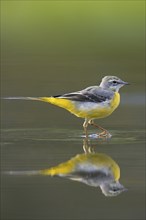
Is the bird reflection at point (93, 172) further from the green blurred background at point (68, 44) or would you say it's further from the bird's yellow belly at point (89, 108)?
the green blurred background at point (68, 44)

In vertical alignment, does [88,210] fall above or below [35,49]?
below

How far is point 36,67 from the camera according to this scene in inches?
972

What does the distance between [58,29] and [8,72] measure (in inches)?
423

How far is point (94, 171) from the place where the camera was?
34.3 ft

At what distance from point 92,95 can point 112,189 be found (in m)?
4.70

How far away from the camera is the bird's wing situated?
13977 mm

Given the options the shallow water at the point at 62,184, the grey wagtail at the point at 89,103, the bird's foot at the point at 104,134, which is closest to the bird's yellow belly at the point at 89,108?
the grey wagtail at the point at 89,103

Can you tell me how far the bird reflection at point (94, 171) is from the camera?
32.1 feet

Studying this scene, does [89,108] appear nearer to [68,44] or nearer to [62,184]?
[62,184]

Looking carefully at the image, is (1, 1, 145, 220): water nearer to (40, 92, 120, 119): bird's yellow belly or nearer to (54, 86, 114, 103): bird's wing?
(40, 92, 120, 119): bird's yellow belly

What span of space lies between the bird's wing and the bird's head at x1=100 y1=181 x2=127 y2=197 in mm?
4106

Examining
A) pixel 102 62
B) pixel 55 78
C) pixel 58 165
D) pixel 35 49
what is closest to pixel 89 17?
pixel 35 49

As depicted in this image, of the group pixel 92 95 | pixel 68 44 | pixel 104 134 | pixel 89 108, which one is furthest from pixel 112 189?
pixel 68 44

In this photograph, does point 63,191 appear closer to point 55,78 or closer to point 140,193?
point 140,193
